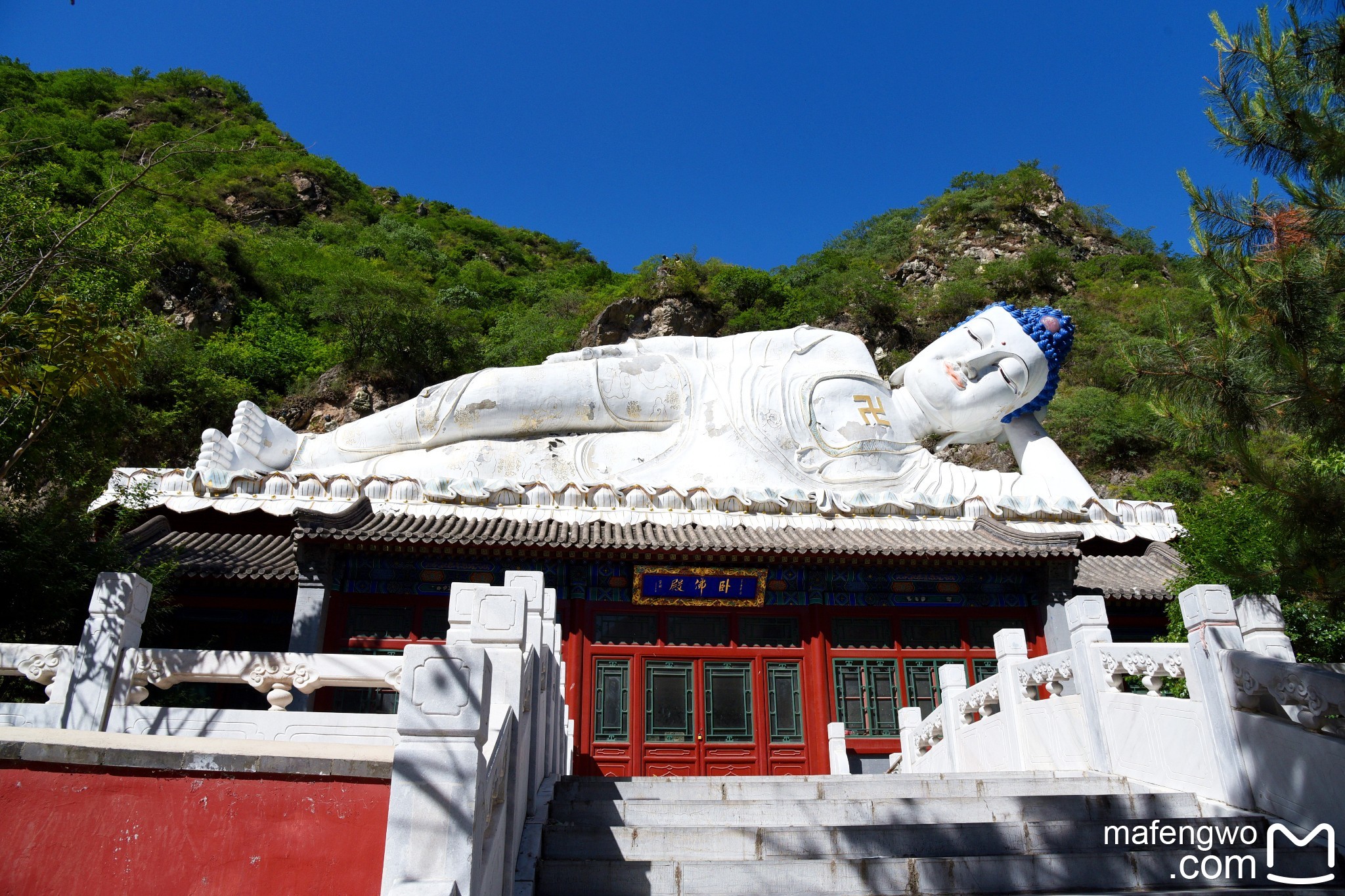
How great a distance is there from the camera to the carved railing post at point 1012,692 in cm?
681

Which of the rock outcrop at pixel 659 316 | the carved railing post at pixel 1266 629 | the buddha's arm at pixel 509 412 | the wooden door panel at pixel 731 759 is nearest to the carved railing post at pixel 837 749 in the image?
the wooden door panel at pixel 731 759

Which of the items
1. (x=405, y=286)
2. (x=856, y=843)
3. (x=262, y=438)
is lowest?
(x=856, y=843)

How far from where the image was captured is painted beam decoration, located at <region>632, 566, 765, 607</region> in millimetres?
9914

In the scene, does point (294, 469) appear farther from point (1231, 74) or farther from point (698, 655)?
point (1231, 74)

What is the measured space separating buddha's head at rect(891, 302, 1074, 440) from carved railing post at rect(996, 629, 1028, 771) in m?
6.11

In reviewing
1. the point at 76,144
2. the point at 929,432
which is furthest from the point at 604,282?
the point at 929,432

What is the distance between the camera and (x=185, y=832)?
3195 millimetres

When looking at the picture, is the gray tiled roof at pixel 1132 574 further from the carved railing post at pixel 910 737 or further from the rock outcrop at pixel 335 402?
the rock outcrop at pixel 335 402

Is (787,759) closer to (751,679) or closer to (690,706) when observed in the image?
(751,679)

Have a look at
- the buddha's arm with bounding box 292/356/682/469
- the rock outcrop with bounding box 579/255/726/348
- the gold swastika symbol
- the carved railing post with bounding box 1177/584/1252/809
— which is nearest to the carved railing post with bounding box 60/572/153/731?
the carved railing post with bounding box 1177/584/1252/809

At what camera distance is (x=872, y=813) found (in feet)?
15.7

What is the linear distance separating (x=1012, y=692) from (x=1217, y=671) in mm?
1979

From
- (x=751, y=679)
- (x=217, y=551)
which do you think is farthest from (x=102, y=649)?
(x=751, y=679)

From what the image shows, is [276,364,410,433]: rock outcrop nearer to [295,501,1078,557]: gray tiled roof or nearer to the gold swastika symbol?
[295,501,1078,557]: gray tiled roof
